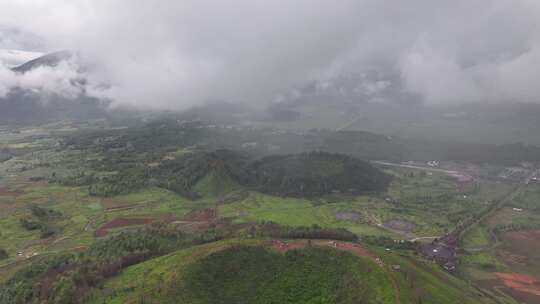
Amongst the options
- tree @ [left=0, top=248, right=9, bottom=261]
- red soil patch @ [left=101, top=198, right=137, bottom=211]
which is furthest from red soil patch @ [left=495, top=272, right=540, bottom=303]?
tree @ [left=0, top=248, right=9, bottom=261]

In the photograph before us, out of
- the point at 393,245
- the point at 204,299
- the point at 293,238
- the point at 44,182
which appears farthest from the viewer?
the point at 44,182

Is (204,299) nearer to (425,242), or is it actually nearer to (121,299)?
(121,299)

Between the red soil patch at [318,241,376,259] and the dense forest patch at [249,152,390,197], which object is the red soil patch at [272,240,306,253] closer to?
the red soil patch at [318,241,376,259]

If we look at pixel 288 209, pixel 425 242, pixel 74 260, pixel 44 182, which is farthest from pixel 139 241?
pixel 44 182

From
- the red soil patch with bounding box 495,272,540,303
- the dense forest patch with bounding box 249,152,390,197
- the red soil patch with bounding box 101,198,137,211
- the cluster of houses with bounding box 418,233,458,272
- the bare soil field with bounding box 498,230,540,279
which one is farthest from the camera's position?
the dense forest patch with bounding box 249,152,390,197

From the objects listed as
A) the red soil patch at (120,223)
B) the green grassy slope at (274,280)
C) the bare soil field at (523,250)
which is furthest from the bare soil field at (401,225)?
the red soil patch at (120,223)
